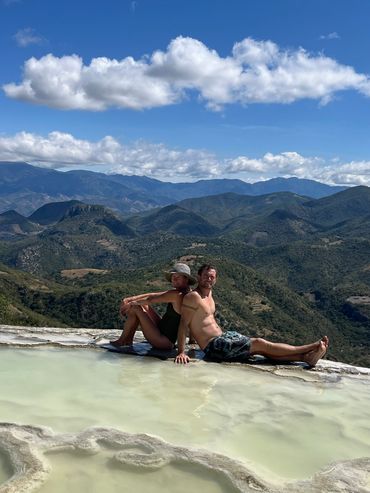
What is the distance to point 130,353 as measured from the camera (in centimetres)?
932

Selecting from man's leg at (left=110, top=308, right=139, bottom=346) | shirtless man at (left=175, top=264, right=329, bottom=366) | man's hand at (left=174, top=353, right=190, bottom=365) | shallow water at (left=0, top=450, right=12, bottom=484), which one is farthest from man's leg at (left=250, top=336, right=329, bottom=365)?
shallow water at (left=0, top=450, right=12, bottom=484)

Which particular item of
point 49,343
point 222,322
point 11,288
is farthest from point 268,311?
point 49,343

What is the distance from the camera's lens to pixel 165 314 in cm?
934

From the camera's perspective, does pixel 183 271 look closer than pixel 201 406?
No

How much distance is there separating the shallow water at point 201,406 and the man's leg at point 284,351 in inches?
26.1

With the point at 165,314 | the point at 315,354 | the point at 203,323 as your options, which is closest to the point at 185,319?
the point at 203,323

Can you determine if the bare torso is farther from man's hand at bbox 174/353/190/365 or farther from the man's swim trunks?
man's hand at bbox 174/353/190/365

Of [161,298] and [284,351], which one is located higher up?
[161,298]

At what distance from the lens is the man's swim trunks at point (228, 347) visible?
8789mm

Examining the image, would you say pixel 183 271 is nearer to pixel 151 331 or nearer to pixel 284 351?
pixel 151 331

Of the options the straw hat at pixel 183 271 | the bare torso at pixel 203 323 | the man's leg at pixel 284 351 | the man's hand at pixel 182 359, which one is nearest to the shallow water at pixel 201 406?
the man's hand at pixel 182 359

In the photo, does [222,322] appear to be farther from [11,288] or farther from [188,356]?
[188,356]

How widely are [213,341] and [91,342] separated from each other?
9.54 ft

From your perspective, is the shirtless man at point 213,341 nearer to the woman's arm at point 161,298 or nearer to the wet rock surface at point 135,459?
the woman's arm at point 161,298
